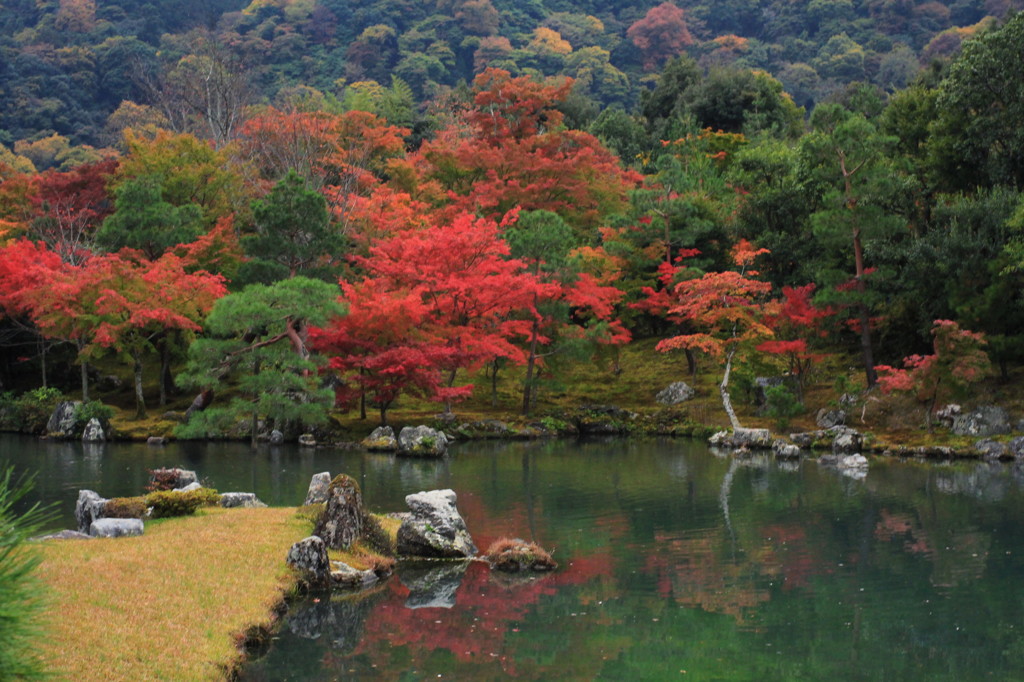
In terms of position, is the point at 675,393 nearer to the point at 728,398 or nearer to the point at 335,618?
the point at 728,398

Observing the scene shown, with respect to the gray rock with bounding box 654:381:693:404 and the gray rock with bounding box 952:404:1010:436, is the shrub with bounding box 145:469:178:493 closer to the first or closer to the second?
the gray rock with bounding box 654:381:693:404

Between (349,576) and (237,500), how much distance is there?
167 inches

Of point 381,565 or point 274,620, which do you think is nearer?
point 274,620

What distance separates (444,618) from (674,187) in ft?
74.8

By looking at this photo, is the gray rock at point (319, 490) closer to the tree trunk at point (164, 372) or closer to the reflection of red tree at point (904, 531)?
the reflection of red tree at point (904, 531)

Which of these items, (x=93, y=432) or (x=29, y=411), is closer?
(x=93, y=432)

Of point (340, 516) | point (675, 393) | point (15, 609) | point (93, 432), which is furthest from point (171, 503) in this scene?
point (675, 393)

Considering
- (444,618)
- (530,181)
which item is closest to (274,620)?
(444,618)

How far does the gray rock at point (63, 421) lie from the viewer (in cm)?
2745

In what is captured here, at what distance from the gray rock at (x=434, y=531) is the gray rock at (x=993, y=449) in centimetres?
1448

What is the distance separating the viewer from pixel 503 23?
7888 centimetres

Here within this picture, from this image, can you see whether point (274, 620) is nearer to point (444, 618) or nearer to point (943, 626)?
point (444, 618)

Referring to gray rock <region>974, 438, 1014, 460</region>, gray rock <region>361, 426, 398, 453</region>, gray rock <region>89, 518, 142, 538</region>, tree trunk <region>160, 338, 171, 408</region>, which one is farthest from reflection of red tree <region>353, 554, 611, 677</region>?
tree trunk <region>160, 338, 171, 408</region>

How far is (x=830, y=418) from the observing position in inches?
998
